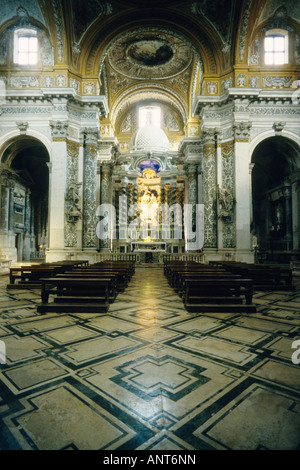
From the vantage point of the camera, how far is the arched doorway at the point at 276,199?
15.1 m

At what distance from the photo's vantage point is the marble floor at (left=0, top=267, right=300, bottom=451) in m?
1.73

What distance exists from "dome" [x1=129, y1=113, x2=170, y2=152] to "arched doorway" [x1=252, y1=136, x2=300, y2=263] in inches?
297

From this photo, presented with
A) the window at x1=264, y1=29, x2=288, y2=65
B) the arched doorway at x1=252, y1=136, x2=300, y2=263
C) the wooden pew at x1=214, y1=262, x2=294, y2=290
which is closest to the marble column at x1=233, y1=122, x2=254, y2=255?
the arched doorway at x1=252, y1=136, x2=300, y2=263

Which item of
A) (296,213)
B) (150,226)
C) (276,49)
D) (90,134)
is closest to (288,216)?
(296,213)

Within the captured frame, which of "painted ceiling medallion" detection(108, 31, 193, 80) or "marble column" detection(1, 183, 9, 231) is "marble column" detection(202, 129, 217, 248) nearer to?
"painted ceiling medallion" detection(108, 31, 193, 80)

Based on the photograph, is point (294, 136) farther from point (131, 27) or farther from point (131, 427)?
point (131, 427)

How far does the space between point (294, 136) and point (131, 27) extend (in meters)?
10.5

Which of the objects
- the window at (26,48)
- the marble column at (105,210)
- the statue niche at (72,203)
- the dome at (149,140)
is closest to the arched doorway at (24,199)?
the statue niche at (72,203)

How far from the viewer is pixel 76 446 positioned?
163cm

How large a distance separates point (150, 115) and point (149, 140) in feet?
8.95

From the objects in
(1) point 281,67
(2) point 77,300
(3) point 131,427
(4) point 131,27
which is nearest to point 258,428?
(3) point 131,427

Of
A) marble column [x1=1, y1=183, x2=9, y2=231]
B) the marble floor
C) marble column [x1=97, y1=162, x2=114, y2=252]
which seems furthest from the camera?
marble column [x1=97, y1=162, x2=114, y2=252]

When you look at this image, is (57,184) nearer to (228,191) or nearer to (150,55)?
(228,191)

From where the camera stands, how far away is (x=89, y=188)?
1457 centimetres
